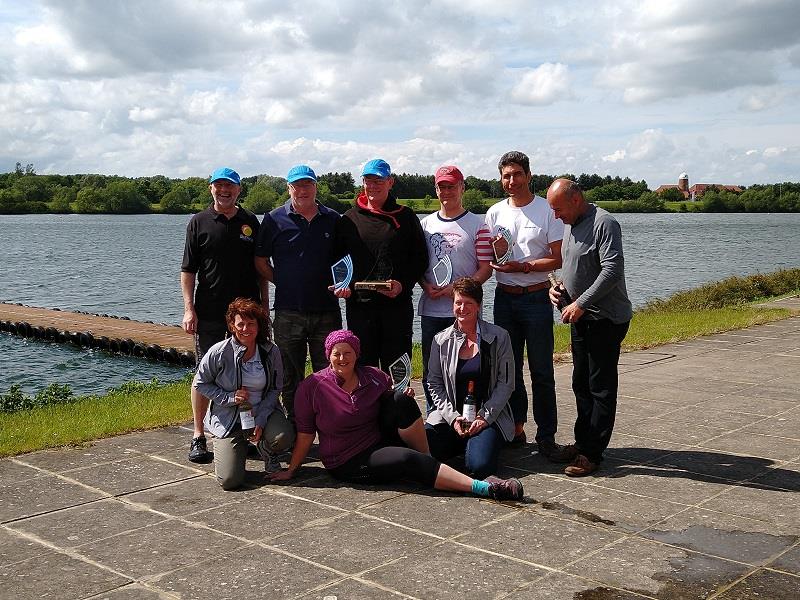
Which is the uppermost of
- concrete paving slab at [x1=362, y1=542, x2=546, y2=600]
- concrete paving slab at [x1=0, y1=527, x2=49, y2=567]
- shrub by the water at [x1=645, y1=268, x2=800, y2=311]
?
concrete paving slab at [x1=0, y1=527, x2=49, y2=567]

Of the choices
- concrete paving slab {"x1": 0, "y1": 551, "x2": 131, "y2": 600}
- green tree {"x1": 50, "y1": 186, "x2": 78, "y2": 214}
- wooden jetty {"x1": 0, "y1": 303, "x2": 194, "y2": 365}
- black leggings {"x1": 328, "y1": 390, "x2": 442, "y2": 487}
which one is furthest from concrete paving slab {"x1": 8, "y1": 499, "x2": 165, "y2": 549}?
green tree {"x1": 50, "y1": 186, "x2": 78, "y2": 214}

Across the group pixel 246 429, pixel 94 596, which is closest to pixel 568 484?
pixel 246 429

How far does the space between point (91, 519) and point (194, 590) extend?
124cm

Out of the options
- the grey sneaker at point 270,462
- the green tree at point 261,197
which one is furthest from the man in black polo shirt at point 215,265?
the green tree at point 261,197

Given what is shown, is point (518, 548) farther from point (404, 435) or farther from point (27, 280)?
point (27, 280)

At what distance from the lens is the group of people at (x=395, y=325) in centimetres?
574

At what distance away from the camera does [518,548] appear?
4543 mm

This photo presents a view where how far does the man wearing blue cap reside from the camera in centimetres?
617

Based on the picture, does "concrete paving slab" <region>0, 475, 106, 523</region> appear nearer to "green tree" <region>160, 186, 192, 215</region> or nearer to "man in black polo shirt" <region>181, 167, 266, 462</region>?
"man in black polo shirt" <region>181, 167, 266, 462</region>

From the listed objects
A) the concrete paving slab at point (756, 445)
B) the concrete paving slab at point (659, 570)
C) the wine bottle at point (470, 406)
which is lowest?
the concrete paving slab at point (756, 445)

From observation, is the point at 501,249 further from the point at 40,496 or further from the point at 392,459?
the point at 40,496

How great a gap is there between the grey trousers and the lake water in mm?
10550

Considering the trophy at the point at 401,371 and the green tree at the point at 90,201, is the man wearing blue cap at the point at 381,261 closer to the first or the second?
the trophy at the point at 401,371

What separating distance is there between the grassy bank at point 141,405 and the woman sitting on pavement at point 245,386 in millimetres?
1488
